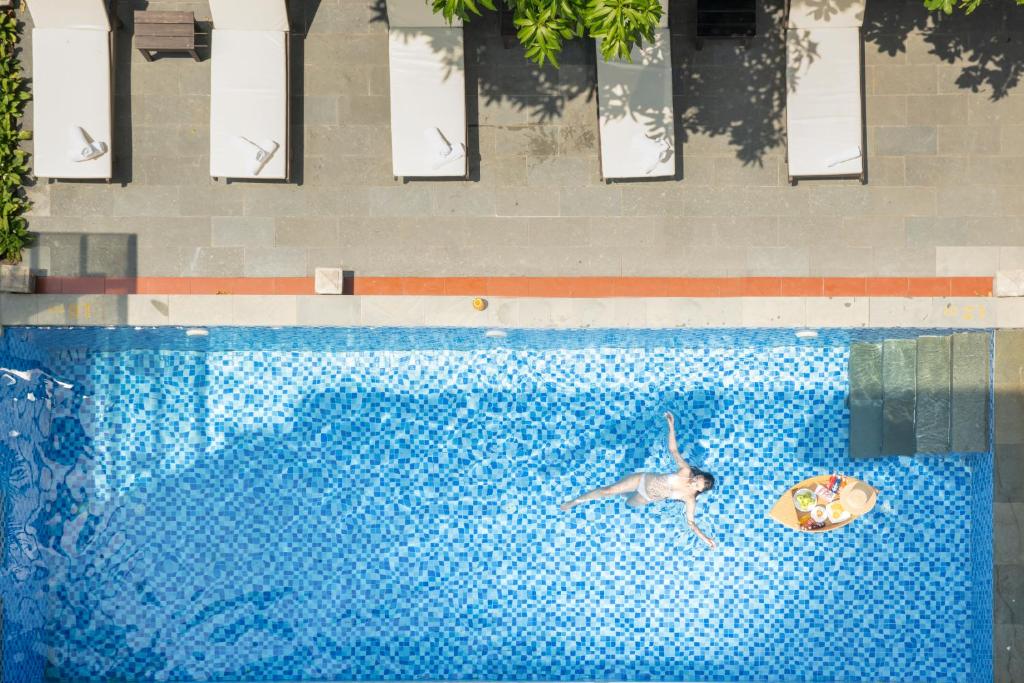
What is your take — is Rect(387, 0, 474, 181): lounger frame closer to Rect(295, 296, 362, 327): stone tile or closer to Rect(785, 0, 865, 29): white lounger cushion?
Rect(295, 296, 362, 327): stone tile

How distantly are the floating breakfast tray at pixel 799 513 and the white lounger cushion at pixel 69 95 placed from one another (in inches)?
319

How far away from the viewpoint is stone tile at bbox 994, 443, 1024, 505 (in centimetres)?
818

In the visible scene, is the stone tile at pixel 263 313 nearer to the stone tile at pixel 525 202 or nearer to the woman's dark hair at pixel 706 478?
the stone tile at pixel 525 202

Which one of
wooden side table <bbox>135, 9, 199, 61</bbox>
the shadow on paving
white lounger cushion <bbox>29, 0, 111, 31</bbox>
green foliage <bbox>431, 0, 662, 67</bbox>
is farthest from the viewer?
the shadow on paving

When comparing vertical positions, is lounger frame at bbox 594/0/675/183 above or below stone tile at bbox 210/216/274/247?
above

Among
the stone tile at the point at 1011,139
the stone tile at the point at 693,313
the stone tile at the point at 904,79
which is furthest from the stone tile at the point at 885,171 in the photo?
the stone tile at the point at 693,313

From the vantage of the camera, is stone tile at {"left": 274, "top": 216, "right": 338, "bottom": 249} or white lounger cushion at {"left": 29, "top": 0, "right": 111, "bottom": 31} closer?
white lounger cushion at {"left": 29, "top": 0, "right": 111, "bottom": 31}

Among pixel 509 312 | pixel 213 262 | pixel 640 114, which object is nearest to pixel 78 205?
pixel 213 262

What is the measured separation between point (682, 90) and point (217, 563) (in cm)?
733

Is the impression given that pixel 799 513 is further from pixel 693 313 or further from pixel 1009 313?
pixel 1009 313

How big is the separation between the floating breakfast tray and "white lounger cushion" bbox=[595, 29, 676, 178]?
12.6 ft

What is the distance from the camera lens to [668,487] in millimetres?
8391

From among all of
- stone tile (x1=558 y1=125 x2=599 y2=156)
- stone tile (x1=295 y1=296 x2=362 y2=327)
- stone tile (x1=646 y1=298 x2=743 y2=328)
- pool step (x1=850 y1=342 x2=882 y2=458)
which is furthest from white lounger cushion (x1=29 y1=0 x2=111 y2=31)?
pool step (x1=850 y1=342 x2=882 y2=458)

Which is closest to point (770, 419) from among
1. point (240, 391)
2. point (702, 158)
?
point (702, 158)
